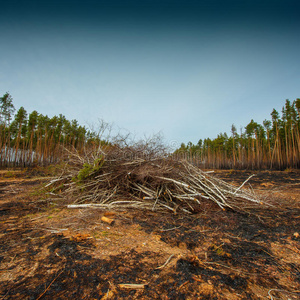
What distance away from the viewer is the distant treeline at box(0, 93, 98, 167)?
28.9 meters

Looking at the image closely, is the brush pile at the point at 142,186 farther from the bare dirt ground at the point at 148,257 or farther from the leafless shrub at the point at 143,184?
the bare dirt ground at the point at 148,257

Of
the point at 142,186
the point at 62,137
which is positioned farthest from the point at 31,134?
the point at 142,186

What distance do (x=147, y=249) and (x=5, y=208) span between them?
509 centimetres

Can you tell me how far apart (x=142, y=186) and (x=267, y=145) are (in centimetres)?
4819

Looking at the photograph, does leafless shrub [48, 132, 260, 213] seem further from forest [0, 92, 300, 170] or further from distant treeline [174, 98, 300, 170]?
forest [0, 92, 300, 170]

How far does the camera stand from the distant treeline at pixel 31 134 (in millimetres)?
28875

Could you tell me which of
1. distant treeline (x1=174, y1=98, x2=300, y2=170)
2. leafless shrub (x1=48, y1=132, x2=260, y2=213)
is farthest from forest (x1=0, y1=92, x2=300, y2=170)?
leafless shrub (x1=48, y1=132, x2=260, y2=213)

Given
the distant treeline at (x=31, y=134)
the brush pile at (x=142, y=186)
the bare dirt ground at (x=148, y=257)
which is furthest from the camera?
the distant treeline at (x=31, y=134)

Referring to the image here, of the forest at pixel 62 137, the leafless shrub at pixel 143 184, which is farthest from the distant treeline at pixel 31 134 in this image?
the leafless shrub at pixel 143 184

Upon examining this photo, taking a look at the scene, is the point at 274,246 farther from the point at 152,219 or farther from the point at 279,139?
the point at 279,139

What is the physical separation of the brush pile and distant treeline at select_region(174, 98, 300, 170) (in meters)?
10.4

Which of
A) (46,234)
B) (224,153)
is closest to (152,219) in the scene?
(46,234)

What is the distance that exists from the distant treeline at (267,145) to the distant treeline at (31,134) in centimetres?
3091

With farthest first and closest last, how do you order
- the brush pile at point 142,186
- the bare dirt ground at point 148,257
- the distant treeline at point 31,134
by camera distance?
1. the distant treeline at point 31,134
2. the brush pile at point 142,186
3. the bare dirt ground at point 148,257
